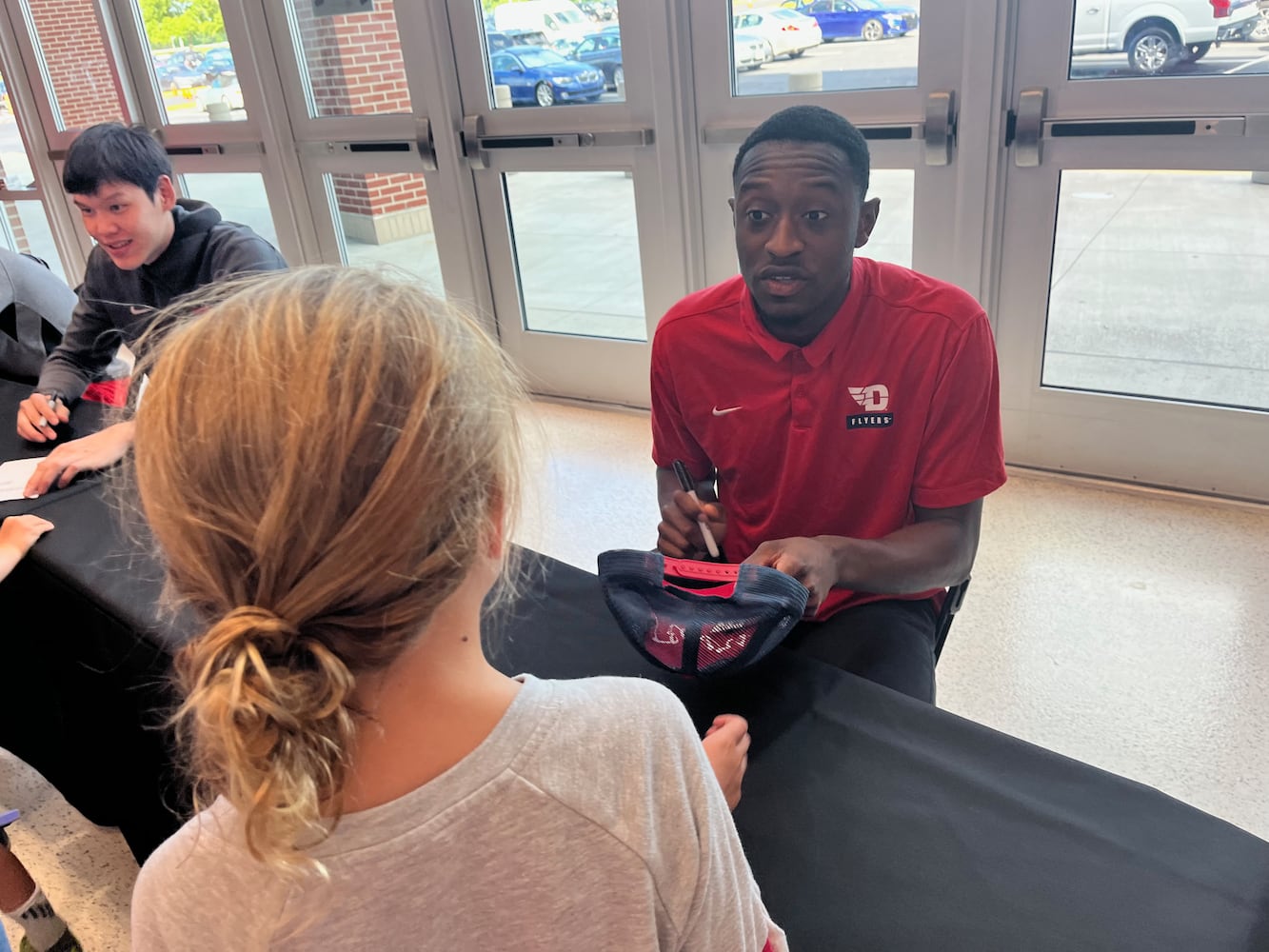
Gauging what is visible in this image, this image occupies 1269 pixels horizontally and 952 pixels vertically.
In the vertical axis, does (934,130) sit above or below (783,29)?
below

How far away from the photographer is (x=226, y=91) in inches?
163

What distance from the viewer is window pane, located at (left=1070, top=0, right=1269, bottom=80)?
7.25 feet

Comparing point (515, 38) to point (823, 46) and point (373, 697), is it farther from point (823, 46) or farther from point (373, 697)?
point (373, 697)

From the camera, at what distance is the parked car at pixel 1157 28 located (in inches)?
87.5

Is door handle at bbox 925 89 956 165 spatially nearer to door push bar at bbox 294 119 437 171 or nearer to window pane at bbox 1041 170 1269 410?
window pane at bbox 1041 170 1269 410

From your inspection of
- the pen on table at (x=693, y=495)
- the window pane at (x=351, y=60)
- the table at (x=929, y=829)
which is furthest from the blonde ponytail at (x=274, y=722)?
the window pane at (x=351, y=60)

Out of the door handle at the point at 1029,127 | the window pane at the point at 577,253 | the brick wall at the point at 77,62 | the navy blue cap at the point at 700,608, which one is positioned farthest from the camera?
the brick wall at the point at 77,62

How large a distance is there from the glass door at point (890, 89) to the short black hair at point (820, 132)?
4.54 ft

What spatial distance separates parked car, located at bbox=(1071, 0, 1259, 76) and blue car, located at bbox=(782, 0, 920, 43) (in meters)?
0.43

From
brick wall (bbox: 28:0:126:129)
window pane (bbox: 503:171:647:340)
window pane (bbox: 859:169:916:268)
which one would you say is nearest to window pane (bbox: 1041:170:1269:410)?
window pane (bbox: 859:169:916:268)

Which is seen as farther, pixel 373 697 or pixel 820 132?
pixel 820 132

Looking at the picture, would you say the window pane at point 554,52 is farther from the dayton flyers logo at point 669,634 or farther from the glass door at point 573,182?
the dayton flyers logo at point 669,634

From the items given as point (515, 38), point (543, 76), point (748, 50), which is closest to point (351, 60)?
point (515, 38)

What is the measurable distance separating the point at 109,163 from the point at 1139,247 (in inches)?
102
